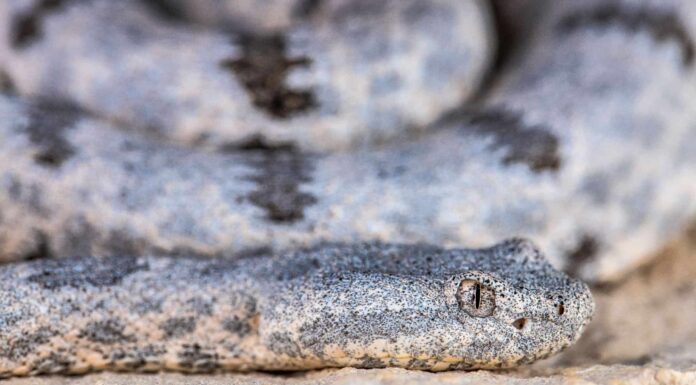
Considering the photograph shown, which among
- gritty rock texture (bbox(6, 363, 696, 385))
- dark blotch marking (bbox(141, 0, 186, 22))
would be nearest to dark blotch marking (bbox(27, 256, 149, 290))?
gritty rock texture (bbox(6, 363, 696, 385))

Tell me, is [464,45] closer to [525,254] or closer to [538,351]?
[525,254]

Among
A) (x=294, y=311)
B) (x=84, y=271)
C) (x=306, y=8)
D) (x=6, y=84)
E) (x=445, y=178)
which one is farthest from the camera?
(x=306, y=8)

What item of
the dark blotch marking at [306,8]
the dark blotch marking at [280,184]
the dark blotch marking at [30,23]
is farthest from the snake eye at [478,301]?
the dark blotch marking at [30,23]

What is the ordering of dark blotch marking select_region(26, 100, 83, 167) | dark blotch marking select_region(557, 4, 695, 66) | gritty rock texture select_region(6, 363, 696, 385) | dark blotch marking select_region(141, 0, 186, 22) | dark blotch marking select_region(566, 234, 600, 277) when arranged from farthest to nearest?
1. dark blotch marking select_region(141, 0, 186, 22)
2. dark blotch marking select_region(557, 4, 695, 66)
3. dark blotch marking select_region(566, 234, 600, 277)
4. dark blotch marking select_region(26, 100, 83, 167)
5. gritty rock texture select_region(6, 363, 696, 385)

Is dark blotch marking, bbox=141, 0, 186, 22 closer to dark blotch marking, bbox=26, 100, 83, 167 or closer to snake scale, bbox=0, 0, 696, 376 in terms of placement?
snake scale, bbox=0, 0, 696, 376

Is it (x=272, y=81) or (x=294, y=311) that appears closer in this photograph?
(x=294, y=311)

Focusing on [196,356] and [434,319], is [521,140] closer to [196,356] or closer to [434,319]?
[434,319]

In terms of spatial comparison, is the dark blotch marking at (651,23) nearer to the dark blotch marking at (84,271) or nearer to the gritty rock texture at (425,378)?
the gritty rock texture at (425,378)

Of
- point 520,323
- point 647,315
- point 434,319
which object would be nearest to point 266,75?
point 434,319
